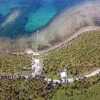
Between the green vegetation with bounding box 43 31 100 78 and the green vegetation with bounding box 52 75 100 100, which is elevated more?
the green vegetation with bounding box 43 31 100 78

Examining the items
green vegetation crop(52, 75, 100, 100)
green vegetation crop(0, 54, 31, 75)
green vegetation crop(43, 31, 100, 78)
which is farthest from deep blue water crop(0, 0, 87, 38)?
green vegetation crop(52, 75, 100, 100)

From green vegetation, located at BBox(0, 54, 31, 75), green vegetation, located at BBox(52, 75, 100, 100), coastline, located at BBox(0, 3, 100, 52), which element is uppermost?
coastline, located at BBox(0, 3, 100, 52)

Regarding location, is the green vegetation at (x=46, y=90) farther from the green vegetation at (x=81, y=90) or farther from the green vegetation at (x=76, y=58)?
the green vegetation at (x=76, y=58)

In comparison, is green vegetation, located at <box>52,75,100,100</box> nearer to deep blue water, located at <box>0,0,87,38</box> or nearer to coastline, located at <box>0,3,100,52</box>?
coastline, located at <box>0,3,100,52</box>

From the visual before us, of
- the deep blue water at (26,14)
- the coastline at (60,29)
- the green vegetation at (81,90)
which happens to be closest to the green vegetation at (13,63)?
the coastline at (60,29)

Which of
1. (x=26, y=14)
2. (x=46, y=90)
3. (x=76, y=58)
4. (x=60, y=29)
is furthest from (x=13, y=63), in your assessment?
(x=26, y=14)

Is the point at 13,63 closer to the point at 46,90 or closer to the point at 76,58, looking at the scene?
the point at 46,90

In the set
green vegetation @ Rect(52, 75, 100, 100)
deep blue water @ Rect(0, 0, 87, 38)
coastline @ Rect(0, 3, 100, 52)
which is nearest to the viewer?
green vegetation @ Rect(52, 75, 100, 100)

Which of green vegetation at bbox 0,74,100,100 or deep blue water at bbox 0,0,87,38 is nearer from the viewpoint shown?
green vegetation at bbox 0,74,100,100
